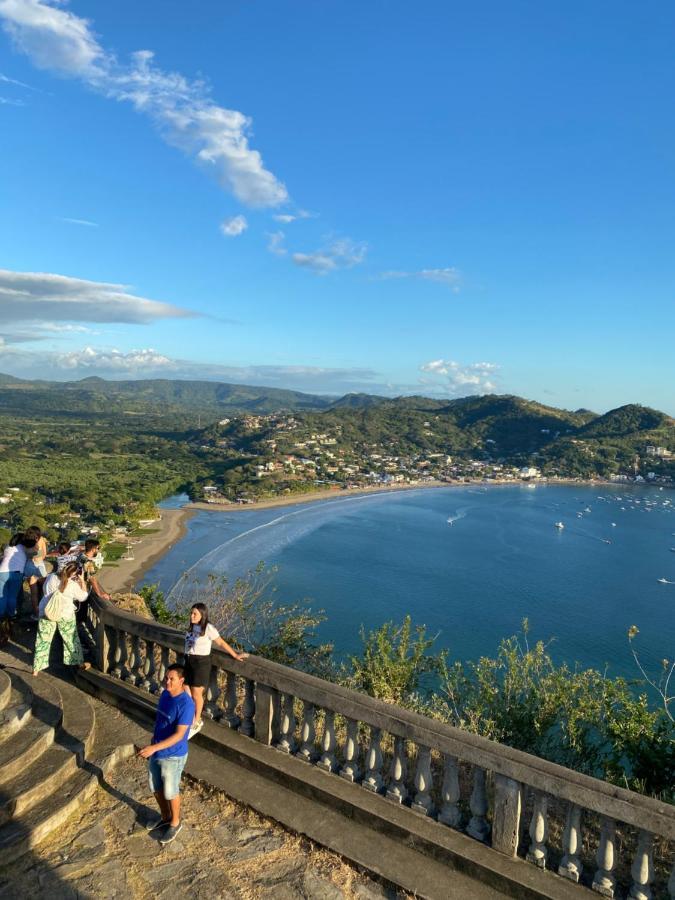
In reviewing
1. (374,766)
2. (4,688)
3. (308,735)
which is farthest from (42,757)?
(374,766)

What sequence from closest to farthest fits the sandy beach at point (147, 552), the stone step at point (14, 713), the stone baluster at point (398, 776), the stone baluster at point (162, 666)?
1. the stone baluster at point (398, 776)
2. the stone step at point (14, 713)
3. the stone baluster at point (162, 666)
4. the sandy beach at point (147, 552)

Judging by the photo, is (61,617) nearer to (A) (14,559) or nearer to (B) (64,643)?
(B) (64,643)

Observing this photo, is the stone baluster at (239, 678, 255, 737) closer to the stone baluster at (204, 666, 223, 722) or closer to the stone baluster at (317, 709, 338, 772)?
the stone baluster at (204, 666, 223, 722)

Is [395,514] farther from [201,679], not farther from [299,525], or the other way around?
[201,679]

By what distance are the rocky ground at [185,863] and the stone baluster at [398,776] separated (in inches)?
22.7

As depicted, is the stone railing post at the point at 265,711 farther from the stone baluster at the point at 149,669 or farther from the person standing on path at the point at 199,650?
the stone baluster at the point at 149,669

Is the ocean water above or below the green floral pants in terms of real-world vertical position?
below

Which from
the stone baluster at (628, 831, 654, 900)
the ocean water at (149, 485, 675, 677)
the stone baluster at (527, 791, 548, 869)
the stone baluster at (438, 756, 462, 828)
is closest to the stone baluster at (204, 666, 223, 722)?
the stone baluster at (438, 756, 462, 828)

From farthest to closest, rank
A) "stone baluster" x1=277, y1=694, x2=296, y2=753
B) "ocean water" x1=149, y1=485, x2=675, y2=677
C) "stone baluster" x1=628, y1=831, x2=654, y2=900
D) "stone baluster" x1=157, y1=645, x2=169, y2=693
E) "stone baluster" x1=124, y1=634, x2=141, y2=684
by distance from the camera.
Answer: "ocean water" x1=149, y1=485, x2=675, y2=677
"stone baluster" x1=124, y1=634, x2=141, y2=684
"stone baluster" x1=157, y1=645, x2=169, y2=693
"stone baluster" x1=277, y1=694, x2=296, y2=753
"stone baluster" x1=628, y1=831, x2=654, y2=900

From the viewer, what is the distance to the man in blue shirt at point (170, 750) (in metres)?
3.88

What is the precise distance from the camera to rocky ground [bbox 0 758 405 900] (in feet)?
11.4

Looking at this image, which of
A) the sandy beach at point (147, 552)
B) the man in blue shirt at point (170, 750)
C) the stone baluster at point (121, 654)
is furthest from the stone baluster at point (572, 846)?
the sandy beach at point (147, 552)

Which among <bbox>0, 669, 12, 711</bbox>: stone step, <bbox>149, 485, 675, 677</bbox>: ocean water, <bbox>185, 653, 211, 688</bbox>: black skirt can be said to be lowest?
<bbox>149, 485, 675, 677</bbox>: ocean water

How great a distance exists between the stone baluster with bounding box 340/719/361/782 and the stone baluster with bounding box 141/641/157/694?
2226 mm
